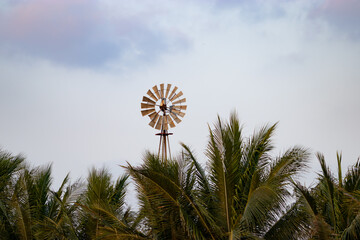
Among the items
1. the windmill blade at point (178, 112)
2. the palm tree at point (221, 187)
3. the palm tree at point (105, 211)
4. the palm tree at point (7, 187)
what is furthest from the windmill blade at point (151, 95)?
the palm tree at point (221, 187)

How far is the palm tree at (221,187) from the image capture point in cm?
1402

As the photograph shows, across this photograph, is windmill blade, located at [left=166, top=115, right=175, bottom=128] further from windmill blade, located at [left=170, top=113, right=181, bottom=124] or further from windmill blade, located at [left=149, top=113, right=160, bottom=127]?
windmill blade, located at [left=149, top=113, right=160, bottom=127]

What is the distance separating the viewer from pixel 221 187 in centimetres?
1436

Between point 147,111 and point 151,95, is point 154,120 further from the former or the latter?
point 151,95

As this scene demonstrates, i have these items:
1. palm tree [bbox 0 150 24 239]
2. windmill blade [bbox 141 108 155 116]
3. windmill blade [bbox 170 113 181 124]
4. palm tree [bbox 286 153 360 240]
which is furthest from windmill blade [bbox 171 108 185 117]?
palm tree [bbox 286 153 360 240]

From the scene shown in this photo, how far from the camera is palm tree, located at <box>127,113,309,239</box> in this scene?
14.0m

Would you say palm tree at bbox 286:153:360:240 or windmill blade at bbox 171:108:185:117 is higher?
windmill blade at bbox 171:108:185:117

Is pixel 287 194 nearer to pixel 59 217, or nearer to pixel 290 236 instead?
pixel 290 236

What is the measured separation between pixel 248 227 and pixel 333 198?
231 cm

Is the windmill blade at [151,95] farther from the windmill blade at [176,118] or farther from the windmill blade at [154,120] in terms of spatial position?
the windmill blade at [176,118]

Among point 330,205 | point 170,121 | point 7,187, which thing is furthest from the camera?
point 170,121

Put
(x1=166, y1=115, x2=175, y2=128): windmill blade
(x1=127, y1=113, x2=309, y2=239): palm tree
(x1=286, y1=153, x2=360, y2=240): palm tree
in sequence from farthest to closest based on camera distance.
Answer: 1. (x1=166, y1=115, x2=175, y2=128): windmill blade
2. (x1=127, y1=113, x2=309, y2=239): palm tree
3. (x1=286, y1=153, x2=360, y2=240): palm tree

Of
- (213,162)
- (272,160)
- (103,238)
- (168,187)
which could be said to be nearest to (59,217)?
(103,238)

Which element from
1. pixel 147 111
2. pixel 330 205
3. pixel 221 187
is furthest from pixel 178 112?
pixel 330 205
